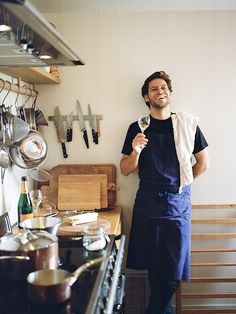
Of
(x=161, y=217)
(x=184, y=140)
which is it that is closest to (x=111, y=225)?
(x=161, y=217)

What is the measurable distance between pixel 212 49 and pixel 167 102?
0.52 metres

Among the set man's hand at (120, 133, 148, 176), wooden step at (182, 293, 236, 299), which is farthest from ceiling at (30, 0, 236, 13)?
wooden step at (182, 293, 236, 299)

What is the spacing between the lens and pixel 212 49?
247 cm

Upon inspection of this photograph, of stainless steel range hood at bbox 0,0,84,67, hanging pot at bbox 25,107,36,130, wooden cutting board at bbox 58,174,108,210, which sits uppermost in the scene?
stainless steel range hood at bbox 0,0,84,67

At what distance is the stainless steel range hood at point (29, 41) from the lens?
87 cm

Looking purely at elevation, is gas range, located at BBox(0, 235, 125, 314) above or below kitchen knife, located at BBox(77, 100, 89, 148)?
below

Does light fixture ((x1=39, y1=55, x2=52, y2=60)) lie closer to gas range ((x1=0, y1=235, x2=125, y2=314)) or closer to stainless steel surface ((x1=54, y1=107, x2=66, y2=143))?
gas range ((x1=0, y1=235, x2=125, y2=314))

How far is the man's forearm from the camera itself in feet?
7.27

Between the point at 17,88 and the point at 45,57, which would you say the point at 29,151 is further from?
the point at 45,57

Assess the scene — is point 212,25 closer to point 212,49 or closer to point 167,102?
point 212,49

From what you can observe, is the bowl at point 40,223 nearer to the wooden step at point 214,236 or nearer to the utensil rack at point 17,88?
the utensil rack at point 17,88

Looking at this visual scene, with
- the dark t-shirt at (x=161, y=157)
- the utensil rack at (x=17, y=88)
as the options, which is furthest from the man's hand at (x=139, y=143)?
the utensil rack at (x=17, y=88)

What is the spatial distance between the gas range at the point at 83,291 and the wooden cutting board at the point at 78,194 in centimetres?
82

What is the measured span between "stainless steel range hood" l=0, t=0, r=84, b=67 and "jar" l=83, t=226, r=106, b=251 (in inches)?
26.3
